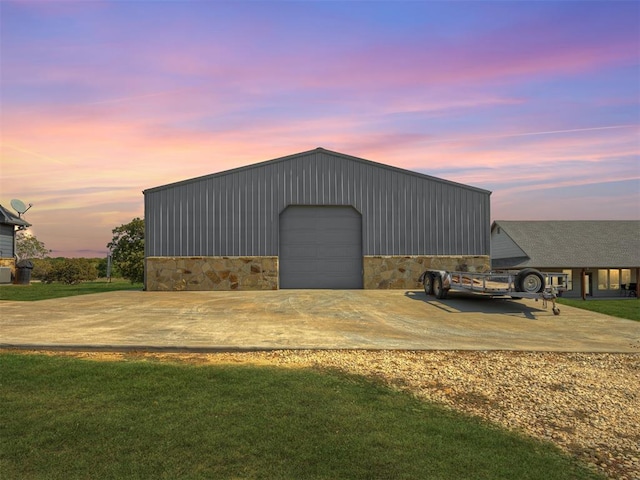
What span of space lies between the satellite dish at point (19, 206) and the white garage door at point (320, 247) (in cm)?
2780

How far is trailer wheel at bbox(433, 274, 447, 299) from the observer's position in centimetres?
1903

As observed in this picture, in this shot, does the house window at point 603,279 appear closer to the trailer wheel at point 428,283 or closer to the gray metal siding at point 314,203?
the gray metal siding at point 314,203

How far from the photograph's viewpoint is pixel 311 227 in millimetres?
24859

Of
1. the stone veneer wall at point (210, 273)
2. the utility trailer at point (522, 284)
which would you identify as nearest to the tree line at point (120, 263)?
the stone veneer wall at point (210, 273)

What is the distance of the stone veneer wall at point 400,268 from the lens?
81.6 feet

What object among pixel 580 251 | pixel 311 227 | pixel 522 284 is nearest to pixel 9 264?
pixel 311 227

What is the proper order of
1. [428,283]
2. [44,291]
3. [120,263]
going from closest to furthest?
[428,283] → [44,291] → [120,263]

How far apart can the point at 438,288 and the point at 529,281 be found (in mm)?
4185

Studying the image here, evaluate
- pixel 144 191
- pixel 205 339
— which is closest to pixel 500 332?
pixel 205 339

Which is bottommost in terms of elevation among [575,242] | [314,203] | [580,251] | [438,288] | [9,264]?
[438,288]

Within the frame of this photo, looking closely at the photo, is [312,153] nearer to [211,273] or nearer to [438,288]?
[211,273]

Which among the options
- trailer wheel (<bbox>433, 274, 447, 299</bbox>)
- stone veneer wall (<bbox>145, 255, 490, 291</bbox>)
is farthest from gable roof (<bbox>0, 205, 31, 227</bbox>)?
trailer wheel (<bbox>433, 274, 447, 299</bbox>)

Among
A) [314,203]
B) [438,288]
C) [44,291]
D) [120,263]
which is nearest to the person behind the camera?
[438,288]

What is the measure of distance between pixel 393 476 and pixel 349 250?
20693mm
